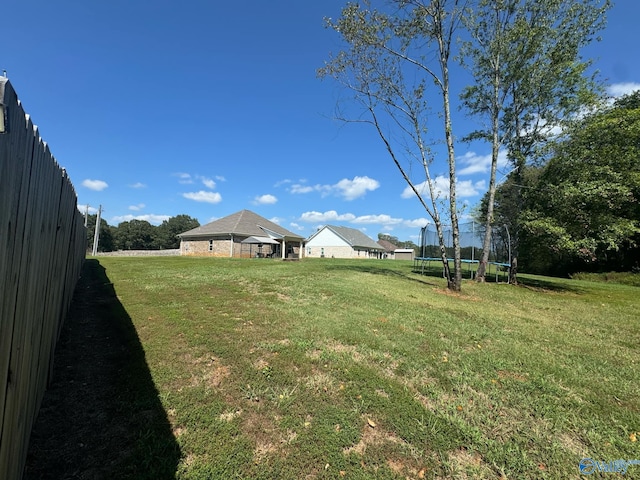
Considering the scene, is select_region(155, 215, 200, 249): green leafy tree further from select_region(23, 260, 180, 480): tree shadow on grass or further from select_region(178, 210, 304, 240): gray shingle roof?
select_region(23, 260, 180, 480): tree shadow on grass

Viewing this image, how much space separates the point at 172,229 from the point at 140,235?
7.52m

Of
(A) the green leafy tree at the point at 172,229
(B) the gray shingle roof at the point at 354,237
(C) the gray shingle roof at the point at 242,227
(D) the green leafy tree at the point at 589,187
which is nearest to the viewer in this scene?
(D) the green leafy tree at the point at 589,187

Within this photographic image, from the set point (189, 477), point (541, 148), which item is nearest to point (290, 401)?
point (189, 477)

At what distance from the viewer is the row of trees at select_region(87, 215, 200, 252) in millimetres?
59469

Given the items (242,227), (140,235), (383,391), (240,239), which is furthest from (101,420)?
(140,235)

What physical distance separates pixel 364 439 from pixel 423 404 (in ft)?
2.52

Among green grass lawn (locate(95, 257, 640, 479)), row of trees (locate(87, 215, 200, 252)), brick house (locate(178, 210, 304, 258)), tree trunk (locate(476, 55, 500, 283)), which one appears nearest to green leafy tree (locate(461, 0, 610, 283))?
tree trunk (locate(476, 55, 500, 283))

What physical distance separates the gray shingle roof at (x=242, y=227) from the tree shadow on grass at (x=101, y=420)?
25.9m

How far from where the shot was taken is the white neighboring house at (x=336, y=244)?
153 feet

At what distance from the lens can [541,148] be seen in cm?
1224

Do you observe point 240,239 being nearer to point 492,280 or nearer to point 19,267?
point 492,280

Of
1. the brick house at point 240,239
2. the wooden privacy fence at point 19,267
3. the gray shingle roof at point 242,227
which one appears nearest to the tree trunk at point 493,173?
the wooden privacy fence at point 19,267

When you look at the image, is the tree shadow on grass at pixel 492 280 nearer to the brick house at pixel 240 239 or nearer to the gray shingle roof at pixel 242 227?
the brick house at pixel 240 239

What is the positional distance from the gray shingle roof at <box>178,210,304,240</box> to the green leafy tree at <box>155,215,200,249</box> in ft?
121
